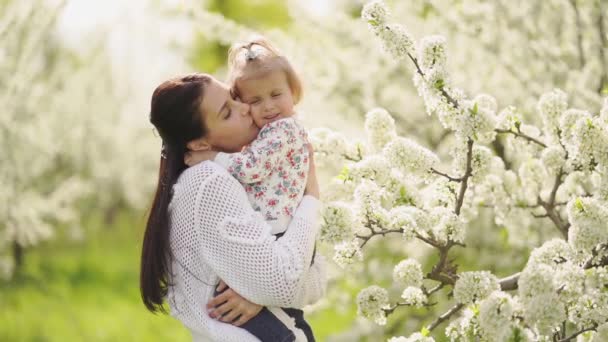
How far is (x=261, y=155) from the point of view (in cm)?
265

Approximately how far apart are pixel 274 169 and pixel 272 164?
0.05m

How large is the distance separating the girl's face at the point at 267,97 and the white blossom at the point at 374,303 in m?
0.68

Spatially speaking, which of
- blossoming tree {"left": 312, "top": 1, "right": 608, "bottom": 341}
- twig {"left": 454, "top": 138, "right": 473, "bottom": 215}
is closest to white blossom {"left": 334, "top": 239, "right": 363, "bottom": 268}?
blossoming tree {"left": 312, "top": 1, "right": 608, "bottom": 341}

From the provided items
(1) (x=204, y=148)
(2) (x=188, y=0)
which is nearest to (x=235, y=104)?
(1) (x=204, y=148)

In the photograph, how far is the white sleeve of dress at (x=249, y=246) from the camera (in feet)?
8.33

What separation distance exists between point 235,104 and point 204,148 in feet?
0.59

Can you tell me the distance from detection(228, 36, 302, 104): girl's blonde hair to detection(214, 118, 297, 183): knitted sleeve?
34cm

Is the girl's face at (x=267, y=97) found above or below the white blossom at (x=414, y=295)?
above

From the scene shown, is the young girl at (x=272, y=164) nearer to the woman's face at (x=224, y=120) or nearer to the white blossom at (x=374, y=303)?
the woman's face at (x=224, y=120)

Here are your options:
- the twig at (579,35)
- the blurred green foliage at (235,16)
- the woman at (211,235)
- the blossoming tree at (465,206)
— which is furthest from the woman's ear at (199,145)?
the blurred green foliage at (235,16)

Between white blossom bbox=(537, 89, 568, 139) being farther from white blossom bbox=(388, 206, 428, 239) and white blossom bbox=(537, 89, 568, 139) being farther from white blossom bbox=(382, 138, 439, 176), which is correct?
white blossom bbox=(388, 206, 428, 239)

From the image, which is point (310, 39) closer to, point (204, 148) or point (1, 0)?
point (1, 0)

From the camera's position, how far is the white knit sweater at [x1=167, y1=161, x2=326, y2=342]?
8.35ft

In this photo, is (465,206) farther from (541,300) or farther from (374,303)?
(541,300)
